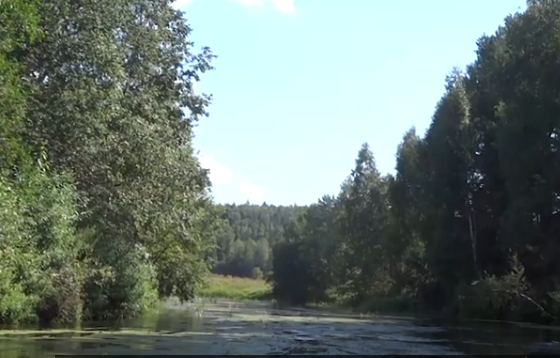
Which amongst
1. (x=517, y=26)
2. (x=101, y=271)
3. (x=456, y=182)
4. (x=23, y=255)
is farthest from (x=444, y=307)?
(x=23, y=255)

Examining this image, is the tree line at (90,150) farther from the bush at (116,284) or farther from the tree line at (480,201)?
the tree line at (480,201)

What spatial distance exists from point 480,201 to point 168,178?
108 ft

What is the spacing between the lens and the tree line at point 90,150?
26.2 metres

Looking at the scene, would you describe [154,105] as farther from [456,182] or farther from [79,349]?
[456,182]

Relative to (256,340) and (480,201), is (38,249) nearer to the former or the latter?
(256,340)

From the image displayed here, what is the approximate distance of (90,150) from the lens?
34.3 m

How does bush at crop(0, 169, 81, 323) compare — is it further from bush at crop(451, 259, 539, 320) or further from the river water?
bush at crop(451, 259, 539, 320)

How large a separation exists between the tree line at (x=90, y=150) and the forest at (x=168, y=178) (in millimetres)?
78

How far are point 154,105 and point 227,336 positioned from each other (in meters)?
11.6

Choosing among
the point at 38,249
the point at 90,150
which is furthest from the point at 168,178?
the point at 38,249

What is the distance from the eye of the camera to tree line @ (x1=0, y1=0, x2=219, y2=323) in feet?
85.8

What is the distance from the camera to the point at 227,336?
104 ft

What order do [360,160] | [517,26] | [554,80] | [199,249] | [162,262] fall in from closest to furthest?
1. [554,80]
2. [517,26]
3. [162,262]
4. [199,249]
5. [360,160]

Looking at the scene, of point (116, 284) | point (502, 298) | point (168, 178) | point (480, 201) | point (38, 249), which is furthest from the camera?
point (480, 201)
